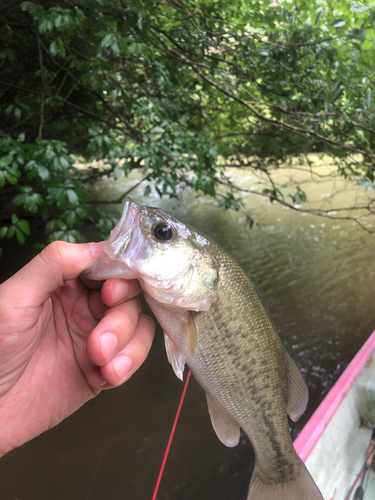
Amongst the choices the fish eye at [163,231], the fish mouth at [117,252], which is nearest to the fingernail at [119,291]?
the fish mouth at [117,252]

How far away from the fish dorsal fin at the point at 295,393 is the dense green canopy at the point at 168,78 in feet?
5.48

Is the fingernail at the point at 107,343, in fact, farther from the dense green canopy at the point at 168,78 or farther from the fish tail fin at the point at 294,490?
the dense green canopy at the point at 168,78

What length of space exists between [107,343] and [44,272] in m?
0.33

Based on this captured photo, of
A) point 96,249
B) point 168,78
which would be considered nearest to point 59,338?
point 96,249

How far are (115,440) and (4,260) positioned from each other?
11.2 ft

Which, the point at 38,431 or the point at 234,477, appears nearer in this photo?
the point at 38,431

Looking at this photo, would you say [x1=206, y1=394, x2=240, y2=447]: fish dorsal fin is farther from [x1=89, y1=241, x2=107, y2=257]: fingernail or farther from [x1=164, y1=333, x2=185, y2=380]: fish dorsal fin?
A: [x1=89, y1=241, x2=107, y2=257]: fingernail

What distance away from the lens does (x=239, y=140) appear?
4.82 metres

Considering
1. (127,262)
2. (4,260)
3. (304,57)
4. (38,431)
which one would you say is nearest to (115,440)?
(38,431)

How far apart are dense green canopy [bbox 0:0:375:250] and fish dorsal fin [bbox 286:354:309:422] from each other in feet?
5.48

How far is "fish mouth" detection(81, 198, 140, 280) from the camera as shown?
3.12 ft

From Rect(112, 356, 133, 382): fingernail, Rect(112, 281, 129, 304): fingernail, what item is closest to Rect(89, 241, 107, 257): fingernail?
Rect(112, 281, 129, 304): fingernail

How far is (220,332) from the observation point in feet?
3.77

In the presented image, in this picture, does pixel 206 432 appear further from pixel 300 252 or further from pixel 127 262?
pixel 300 252
